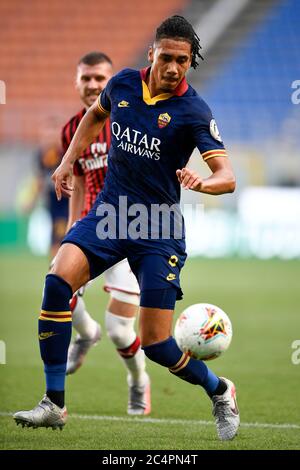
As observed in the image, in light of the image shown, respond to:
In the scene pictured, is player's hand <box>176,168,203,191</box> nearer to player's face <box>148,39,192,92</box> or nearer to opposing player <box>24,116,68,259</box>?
player's face <box>148,39,192,92</box>

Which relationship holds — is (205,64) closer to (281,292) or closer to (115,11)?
(115,11)

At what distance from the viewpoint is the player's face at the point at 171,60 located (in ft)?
17.3

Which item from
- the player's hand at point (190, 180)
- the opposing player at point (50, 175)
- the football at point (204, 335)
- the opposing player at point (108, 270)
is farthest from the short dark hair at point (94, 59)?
the opposing player at point (50, 175)

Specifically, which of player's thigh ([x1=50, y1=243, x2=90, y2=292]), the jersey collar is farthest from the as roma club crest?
player's thigh ([x1=50, y1=243, x2=90, y2=292])

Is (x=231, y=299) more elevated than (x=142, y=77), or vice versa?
(x=142, y=77)

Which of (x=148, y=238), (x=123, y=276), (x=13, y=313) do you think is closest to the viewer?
(x=148, y=238)

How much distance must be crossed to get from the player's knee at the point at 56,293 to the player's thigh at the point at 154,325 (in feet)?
1.63

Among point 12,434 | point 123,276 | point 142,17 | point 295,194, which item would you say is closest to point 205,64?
point 142,17

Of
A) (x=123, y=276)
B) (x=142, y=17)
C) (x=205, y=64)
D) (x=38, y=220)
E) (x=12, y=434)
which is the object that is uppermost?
(x=142, y=17)

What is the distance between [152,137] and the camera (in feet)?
17.7

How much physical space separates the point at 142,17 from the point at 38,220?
9.56 meters

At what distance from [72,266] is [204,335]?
1.09 m

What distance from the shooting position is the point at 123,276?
271 inches

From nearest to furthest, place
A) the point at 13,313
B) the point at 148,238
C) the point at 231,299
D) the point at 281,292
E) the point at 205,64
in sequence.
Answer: the point at 148,238 → the point at 13,313 → the point at 231,299 → the point at 281,292 → the point at 205,64
